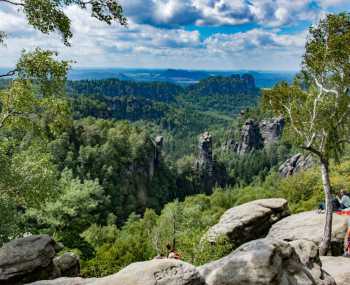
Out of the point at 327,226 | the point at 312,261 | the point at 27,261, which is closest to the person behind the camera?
the point at 27,261

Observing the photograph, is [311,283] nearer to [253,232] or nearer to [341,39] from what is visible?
[341,39]

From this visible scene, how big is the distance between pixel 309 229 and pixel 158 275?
2335 cm

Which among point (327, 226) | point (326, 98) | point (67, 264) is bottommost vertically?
point (327, 226)

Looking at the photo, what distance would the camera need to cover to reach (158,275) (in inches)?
494

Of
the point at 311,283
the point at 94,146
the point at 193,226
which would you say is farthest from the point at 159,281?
the point at 94,146

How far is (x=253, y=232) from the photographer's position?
1468 inches

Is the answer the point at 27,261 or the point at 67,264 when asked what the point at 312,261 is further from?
the point at 27,261

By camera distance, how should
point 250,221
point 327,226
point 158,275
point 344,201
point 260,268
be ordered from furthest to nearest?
point 250,221, point 344,201, point 327,226, point 260,268, point 158,275

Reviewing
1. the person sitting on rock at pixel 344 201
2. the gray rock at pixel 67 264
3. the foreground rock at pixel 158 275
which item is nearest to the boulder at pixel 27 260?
the gray rock at pixel 67 264

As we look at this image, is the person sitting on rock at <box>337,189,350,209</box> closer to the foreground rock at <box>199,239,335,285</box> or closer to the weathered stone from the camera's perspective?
the weathered stone

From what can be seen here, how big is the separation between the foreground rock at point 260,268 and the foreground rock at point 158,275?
1108mm

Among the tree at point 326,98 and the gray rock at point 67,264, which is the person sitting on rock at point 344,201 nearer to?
the tree at point 326,98

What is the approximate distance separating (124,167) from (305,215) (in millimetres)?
113459

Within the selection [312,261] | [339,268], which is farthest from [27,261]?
[339,268]
